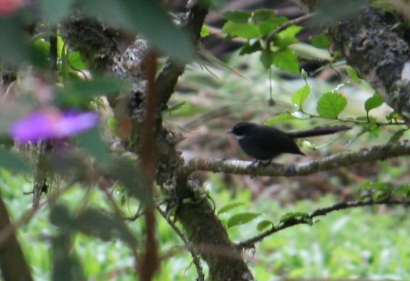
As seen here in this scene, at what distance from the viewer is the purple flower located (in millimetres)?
486

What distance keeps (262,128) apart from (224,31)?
Answer: 1407 millimetres

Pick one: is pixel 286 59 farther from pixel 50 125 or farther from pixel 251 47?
pixel 50 125

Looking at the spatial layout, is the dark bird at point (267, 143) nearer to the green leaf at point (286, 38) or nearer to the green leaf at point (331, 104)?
the green leaf at point (286, 38)

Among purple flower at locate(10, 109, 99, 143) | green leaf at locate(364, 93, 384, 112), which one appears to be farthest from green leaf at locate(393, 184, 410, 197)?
purple flower at locate(10, 109, 99, 143)

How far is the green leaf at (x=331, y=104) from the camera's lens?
1.13 metres

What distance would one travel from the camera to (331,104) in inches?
45.1

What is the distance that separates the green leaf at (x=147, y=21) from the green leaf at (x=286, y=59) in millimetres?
948

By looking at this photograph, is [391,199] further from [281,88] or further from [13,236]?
[281,88]

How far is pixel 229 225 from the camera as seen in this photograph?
1.28m

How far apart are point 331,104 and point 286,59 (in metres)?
0.26

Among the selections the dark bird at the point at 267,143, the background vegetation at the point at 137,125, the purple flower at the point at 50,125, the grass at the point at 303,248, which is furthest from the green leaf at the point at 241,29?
the grass at the point at 303,248

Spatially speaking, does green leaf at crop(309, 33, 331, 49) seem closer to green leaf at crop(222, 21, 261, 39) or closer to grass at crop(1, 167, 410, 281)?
green leaf at crop(222, 21, 261, 39)

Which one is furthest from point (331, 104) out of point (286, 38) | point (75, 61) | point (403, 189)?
point (75, 61)

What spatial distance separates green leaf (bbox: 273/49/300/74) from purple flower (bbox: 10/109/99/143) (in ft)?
2.96
